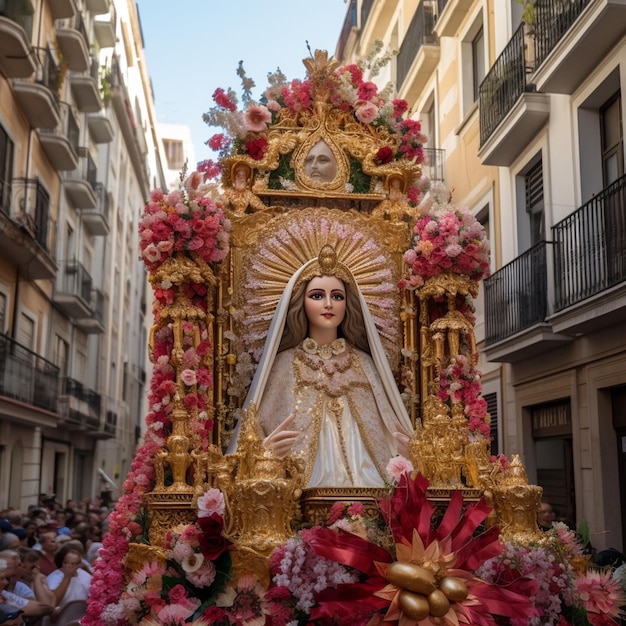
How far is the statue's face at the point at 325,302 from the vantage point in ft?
19.5

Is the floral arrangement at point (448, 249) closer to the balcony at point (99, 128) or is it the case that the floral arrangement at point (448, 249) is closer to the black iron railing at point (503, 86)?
the black iron railing at point (503, 86)

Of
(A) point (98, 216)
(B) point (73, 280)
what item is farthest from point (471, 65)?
(A) point (98, 216)

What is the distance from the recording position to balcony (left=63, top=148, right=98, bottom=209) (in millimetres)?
19547

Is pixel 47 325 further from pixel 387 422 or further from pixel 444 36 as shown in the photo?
pixel 387 422

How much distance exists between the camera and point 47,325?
18203mm

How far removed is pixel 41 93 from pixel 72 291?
5.82 m

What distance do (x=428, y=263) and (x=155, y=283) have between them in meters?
1.88

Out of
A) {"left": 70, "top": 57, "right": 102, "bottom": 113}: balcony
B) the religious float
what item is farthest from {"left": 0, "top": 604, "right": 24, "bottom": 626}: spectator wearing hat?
{"left": 70, "top": 57, "right": 102, "bottom": 113}: balcony

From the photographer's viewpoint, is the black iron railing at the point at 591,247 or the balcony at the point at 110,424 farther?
the balcony at the point at 110,424

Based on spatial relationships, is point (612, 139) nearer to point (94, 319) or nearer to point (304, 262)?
point (304, 262)

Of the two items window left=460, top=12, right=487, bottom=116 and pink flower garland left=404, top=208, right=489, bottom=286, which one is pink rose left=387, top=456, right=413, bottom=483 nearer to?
pink flower garland left=404, top=208, right=489, bottom=286

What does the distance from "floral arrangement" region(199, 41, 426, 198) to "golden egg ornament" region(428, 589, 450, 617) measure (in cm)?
347

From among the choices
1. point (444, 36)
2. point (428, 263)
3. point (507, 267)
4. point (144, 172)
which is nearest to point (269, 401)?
point (428, 263)

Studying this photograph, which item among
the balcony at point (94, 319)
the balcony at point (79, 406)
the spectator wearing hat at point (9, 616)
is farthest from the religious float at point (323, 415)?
the balcony at point (94, 319)
